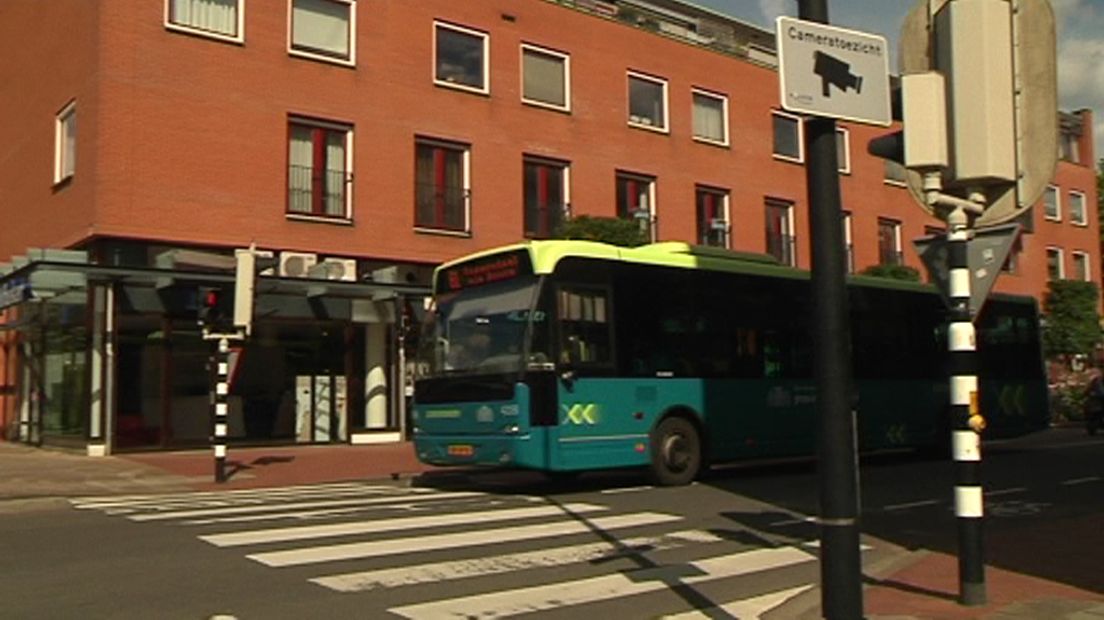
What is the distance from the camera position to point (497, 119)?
27453mm

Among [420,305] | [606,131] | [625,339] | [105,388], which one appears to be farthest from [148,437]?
[606,131]

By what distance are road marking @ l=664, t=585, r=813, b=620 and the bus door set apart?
5696 mm

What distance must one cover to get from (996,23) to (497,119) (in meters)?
21.7

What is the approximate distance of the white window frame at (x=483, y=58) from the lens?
26500mm

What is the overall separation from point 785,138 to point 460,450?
24.7 meters

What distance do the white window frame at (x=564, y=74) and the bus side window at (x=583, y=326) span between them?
50.3 ft

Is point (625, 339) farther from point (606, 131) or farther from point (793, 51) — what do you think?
point (606, 131)

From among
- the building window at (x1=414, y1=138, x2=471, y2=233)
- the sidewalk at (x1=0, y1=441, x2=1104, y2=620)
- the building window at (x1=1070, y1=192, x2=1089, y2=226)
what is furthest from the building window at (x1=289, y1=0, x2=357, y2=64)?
the building window at (x1=1070, y1=192, x2=1089, y2=226)

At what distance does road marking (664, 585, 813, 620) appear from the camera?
271 inches

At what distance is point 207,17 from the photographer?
23031 millimetres

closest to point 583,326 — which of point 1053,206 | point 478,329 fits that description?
point 478,329

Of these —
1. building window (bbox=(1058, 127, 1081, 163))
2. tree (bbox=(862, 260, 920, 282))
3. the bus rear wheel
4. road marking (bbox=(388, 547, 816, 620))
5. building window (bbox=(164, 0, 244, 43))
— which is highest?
building window (bbox=(1058, 127, 1081, 163))

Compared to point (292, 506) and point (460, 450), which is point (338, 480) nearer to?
point (460, 450)

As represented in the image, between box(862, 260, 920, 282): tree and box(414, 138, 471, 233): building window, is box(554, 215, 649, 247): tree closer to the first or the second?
box(414, 138, 471, 233): building window
